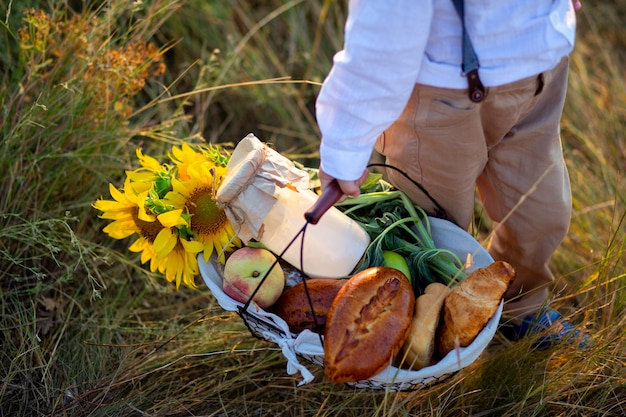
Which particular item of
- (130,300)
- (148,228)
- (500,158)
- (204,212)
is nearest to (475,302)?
(500,158)

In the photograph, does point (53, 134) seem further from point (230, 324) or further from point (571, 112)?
point (571, 112)

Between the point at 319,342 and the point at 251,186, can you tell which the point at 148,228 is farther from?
the point at 319,342

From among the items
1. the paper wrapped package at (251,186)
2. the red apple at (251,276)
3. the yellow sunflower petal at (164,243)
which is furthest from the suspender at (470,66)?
the yellow sunflower petal at (164,243)

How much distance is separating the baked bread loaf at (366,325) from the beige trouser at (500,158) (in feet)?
0.86

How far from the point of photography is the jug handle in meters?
1.22

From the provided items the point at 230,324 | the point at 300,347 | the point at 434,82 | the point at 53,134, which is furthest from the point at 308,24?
the point at 300,347

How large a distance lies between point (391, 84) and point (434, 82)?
0.13 meters

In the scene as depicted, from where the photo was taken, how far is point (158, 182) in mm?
1493

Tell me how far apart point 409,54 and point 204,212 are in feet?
1.88

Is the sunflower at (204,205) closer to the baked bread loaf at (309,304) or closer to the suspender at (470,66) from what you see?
the baked bread loaf at (309,304)

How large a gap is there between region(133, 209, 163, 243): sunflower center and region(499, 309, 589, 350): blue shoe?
84 cm

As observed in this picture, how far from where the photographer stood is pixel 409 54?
3.77ft

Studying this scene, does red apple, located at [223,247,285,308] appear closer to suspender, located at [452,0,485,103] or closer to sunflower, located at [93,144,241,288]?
sunflower, located at [93,144,241,288]

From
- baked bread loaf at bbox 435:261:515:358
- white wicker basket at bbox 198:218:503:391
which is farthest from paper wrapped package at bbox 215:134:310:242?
baked bread loaf at bbox 435:261:515:358
